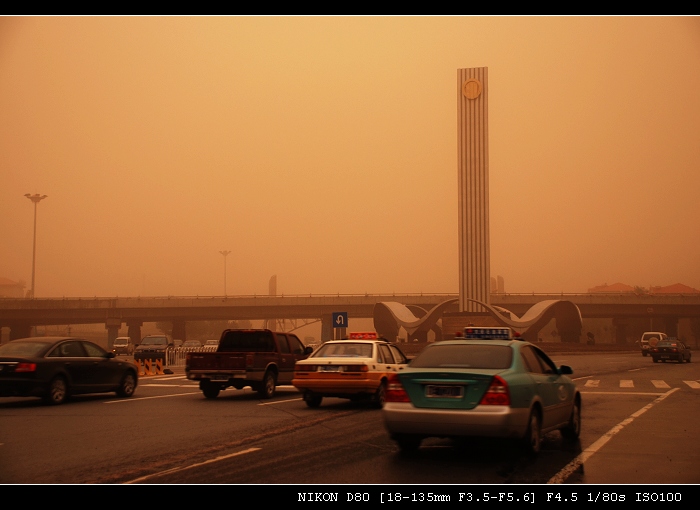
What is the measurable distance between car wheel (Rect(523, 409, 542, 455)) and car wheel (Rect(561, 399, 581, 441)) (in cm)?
177

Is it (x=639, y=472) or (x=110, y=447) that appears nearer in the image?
(x=639, y=472)

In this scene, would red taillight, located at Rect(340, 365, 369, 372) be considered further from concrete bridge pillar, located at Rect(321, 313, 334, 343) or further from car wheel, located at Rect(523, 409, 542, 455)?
concrete bridge pillar, located at Rect(321, 313, 334, 343)

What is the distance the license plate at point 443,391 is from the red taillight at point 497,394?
315mm

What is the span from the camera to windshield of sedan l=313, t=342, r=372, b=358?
17.4m

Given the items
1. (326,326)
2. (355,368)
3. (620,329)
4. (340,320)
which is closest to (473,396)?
(355,368)

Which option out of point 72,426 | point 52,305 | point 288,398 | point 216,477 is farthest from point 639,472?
point 52,305

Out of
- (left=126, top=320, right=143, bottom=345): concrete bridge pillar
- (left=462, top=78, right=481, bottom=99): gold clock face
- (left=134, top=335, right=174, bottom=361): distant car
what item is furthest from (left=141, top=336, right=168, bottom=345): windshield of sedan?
(left=462, top=78, right=481, bottom=99): gold clock face

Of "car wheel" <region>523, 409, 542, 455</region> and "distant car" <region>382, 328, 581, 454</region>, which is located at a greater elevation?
"distant car" <region>382, 328, 581, 454</region>

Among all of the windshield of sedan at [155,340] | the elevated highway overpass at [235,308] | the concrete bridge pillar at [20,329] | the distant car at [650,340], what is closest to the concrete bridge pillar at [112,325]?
the elevated highway overpass at [235,308]

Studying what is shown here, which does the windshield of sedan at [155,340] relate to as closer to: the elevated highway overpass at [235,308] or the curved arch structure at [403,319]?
the elevated highway overpass at [235,308]

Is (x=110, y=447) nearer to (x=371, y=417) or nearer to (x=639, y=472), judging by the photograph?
(x=371, y=417)

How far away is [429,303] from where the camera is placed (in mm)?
111688

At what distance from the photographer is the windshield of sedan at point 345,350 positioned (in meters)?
17.4

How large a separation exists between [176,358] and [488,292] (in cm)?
6598
